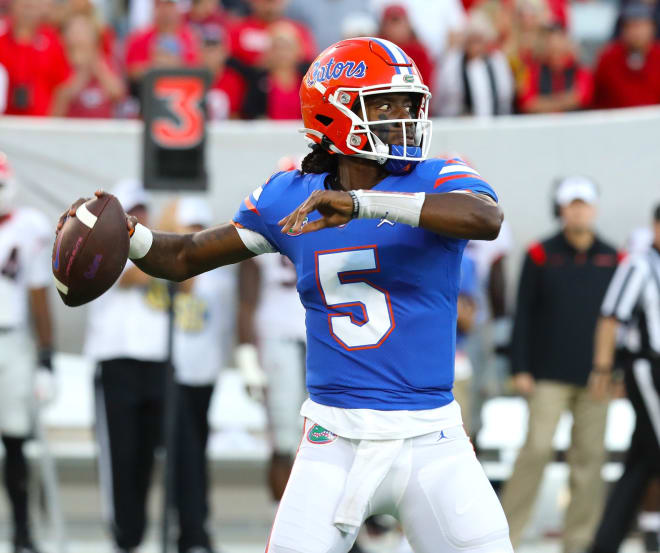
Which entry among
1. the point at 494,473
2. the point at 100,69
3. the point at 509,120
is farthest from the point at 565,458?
the point at 100,69

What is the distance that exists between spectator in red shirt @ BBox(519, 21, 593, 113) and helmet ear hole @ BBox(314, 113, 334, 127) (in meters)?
5.33

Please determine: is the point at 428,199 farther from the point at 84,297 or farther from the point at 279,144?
the point at 279,144

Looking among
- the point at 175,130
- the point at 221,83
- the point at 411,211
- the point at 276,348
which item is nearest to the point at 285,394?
the point at 276,348

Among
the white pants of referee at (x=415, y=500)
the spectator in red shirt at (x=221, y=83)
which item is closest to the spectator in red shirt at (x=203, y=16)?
the spectator in red shirt at (x=221, y=83)

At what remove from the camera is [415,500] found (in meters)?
3.39

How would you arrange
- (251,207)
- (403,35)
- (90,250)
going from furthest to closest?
(403,35)
(251,207)
(90,250)

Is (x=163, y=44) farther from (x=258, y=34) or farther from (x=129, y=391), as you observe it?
(x=129, y=391)

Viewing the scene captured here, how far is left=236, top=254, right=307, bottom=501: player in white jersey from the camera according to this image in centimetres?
683

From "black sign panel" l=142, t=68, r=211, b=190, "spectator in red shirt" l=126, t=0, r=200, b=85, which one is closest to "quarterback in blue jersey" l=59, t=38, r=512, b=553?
"black sign panel" l=142, t=68, r=211, b=190

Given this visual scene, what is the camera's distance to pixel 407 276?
3.42m

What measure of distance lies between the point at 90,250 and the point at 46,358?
143 inches

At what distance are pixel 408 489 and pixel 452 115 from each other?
551 cm

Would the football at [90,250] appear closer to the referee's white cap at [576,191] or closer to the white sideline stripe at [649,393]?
the white sideline stripe at [649,393]

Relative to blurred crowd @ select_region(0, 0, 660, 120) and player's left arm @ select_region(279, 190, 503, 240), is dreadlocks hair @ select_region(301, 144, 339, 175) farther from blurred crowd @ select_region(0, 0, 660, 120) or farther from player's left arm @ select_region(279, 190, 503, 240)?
blurred crowd @ select_region(0, 0, 660, 120)
